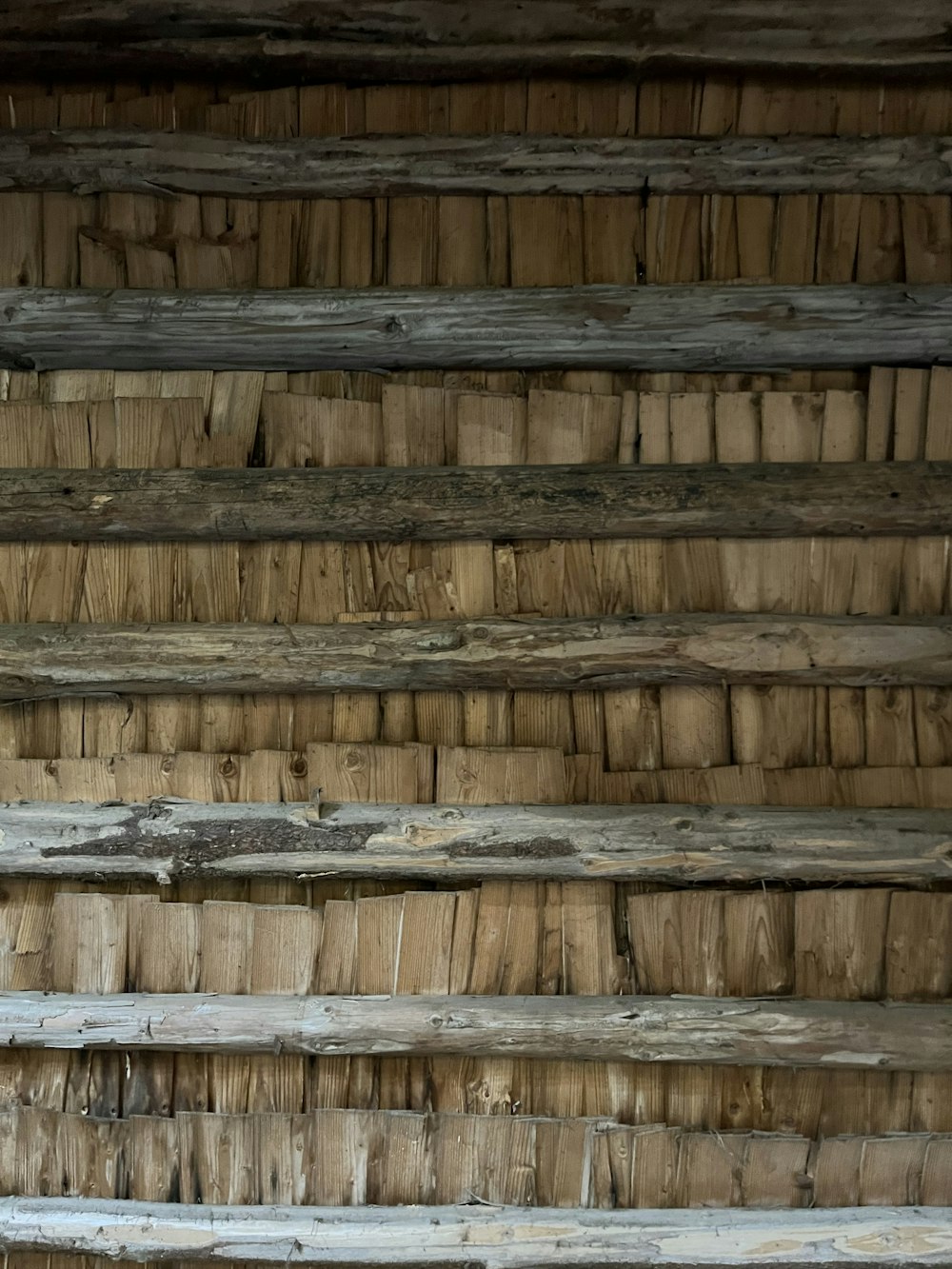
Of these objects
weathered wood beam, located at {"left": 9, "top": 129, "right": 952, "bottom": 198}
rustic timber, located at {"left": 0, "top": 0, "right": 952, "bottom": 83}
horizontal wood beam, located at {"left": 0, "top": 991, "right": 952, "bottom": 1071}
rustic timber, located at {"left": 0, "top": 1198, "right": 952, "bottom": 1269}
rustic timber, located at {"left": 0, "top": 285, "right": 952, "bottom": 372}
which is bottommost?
rustic timber, located at {"left": 0, "top": 1198, "right": 952, "bottom": 1269}

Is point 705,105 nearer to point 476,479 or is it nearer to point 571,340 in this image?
point 571,340

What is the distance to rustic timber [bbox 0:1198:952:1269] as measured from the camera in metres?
2.33

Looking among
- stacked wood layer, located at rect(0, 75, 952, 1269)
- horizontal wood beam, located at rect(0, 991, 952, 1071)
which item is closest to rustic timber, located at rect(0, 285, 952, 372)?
stacked wood layer, located at rect(0, 75, 952, 1269)

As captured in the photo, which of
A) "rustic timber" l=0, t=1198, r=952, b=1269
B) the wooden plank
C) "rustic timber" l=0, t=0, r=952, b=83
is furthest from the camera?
"rustic timber" l=0, t=0, r=952, b=83

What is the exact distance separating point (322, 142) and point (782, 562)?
1710mm

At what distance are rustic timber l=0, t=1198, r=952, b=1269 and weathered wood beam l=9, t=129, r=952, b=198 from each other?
2712mm

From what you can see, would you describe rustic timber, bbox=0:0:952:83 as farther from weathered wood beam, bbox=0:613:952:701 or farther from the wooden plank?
weathered wood beam, bbox=0:613:952:701

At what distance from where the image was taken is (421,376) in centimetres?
262

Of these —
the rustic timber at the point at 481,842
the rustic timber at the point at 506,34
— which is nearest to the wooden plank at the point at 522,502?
the rustic timber at the point at 481,842

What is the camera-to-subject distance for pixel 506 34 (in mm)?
2584

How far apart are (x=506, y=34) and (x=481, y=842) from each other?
2193mm

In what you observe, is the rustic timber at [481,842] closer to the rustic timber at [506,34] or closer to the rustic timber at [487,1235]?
the rustic timber at [487,1235]

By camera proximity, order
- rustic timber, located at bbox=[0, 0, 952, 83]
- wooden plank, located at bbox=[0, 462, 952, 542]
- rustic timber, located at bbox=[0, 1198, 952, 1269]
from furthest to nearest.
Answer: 1. rustic timber, located at bbox=[0, 0, 952, 83]
2. wooden plank, located at bbox=[0, 462, 952, 542]
3. rustic timber, located at bbox=[0, 1198, 952, 1269]

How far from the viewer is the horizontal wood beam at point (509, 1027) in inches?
92.0
